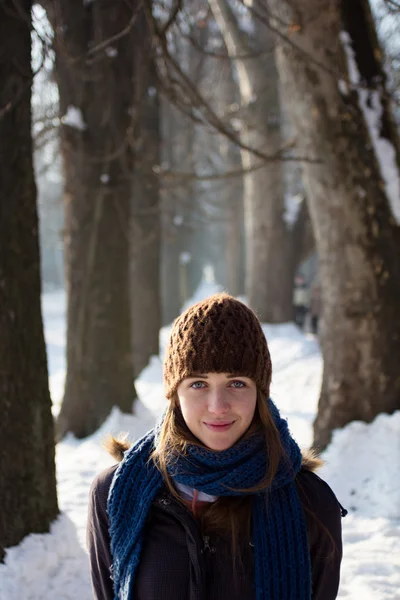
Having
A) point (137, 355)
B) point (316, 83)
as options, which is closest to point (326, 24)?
point (316, 83)

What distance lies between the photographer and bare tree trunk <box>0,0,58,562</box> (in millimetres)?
3332

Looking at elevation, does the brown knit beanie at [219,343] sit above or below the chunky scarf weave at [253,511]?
above

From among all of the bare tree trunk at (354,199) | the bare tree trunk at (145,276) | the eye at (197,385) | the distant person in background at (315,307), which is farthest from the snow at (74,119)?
the distant person in background at (315,307)

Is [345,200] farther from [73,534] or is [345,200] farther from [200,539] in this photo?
[200,539]

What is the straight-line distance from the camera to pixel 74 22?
698cm

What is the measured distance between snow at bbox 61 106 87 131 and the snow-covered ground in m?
3.08

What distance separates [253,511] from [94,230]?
5.56m

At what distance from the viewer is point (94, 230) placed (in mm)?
7086

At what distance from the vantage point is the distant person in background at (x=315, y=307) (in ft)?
52.6

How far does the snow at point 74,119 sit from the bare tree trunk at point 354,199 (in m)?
2.54

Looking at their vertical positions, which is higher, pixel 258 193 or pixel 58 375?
pixel 258 193

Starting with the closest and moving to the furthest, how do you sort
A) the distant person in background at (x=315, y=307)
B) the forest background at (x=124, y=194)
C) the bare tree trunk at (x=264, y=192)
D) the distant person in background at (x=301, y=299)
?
the forest background at (x=124, y=194) → the bare tree trunk at (x=264, y=192) → the distant person in background at (x=315, y=307) → the distant person in background at (x=301, y=299)

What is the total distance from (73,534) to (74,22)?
5.39m

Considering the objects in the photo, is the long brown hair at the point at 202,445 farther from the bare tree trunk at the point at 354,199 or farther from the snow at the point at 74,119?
the snow at the point at 74,119
